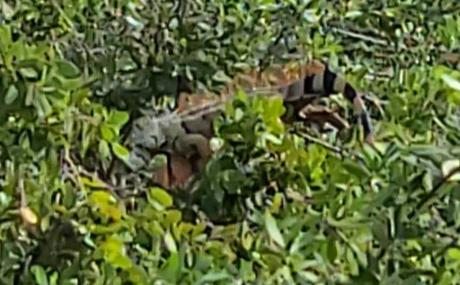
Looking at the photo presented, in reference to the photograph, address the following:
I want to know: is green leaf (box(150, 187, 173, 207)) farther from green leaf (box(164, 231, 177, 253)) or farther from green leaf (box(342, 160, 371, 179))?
green leaf (box(342, 160, 371, 179))

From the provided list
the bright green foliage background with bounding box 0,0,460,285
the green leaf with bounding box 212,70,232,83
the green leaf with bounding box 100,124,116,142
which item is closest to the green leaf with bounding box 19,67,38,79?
the bright green foliage background with bounding box 0,0,460,285

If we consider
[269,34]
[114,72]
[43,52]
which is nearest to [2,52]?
[43,52]

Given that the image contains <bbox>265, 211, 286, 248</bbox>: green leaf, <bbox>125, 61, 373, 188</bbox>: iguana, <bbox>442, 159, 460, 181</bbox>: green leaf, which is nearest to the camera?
<bbox>442, 159, 460, 181</bbox>: green leaf

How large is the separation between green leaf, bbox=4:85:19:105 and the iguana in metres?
0.34

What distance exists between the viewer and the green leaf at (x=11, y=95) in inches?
51.3

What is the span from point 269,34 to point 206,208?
64 cm

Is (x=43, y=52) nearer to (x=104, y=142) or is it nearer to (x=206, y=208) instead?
(x=104, y=142)

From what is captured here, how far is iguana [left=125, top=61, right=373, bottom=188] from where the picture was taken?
1769 millimetres

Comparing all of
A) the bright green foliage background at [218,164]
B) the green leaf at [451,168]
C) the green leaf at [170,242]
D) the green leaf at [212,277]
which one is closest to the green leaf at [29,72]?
the bright green foliage background at [218,164]

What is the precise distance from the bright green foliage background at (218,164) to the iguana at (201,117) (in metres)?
0.03

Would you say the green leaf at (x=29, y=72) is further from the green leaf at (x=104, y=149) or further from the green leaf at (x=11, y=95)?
the green leaf at (x=104, y=149)

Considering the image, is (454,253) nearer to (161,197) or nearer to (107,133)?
(161,197)

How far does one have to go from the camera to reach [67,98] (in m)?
1.35

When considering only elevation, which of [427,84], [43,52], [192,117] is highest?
[43,52]
